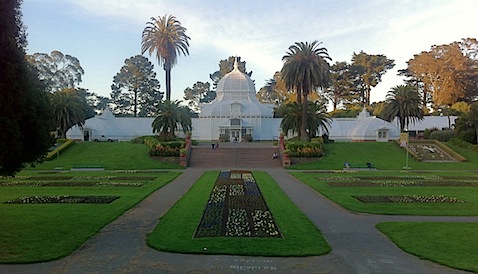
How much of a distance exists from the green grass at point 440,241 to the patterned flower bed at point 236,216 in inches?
138

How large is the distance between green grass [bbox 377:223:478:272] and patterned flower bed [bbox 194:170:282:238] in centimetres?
350

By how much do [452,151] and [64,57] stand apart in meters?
76.7

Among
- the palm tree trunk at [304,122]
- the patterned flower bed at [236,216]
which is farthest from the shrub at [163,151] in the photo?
the patterned flower bed at [236,216]

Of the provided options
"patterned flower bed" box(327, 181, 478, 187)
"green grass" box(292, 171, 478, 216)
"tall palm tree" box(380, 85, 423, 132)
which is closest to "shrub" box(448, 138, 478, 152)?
"tall palm tree" box(380, 85, 423, 132)

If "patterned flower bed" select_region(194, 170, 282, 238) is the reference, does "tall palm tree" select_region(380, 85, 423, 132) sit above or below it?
above

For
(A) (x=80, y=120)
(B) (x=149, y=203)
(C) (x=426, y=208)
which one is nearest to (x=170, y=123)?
(A) (x=80, y=120)

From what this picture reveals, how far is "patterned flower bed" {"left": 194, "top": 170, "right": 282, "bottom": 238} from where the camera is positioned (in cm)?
1185

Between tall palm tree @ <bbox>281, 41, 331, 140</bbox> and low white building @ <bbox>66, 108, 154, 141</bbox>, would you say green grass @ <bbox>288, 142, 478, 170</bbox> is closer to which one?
tall palm tree @ <bbox>281, 41, 331, 140</bbox>

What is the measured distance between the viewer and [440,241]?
11.0 metres

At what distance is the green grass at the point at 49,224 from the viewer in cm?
983

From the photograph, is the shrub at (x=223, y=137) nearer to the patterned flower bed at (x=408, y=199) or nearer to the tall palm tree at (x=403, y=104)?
the tall palm tree at (x=403, y=104)

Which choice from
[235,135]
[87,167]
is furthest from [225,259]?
[235,135]

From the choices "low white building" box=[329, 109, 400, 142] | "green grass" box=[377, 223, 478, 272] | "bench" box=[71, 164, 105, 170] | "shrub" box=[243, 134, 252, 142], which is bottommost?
"green grass" box=[377, 223, 478, 272]

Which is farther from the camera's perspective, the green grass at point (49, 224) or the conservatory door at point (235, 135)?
the conservatory door at point (235, 135)
